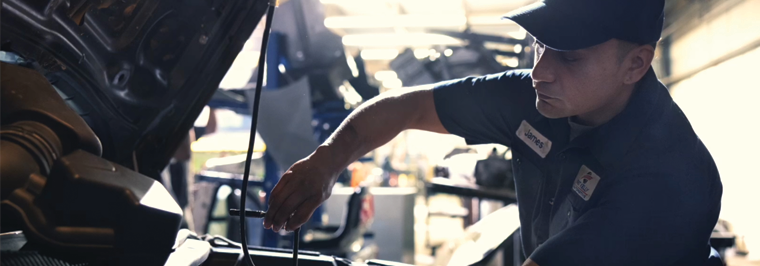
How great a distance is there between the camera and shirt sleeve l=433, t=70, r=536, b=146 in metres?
1.11

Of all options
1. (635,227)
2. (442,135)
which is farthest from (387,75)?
(635,227)

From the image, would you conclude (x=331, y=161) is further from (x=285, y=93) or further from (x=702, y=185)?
(x=285, y=93)

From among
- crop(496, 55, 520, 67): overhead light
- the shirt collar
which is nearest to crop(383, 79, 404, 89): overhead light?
crop(496, 55, 520, 67): overhead light

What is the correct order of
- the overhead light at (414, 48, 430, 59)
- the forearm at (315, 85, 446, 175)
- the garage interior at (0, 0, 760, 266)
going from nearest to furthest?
1. the forearm at (315, 85, 446, 175)
2. the garage interior at (0, 0, 760, 266)
3. the overhead light at (414, 48, 430, 59)

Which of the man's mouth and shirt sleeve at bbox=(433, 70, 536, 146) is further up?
the man's mouth

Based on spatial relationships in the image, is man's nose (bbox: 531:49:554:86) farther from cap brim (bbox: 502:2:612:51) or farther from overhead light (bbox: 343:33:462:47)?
overhead light (bbox: 343:33:462:47)

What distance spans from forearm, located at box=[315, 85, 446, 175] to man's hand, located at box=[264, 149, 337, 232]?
0.12 ft

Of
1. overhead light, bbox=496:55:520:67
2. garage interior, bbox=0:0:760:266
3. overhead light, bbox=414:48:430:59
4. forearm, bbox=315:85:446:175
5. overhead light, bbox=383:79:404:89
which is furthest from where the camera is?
overhead light, bbox=383:79:404:89

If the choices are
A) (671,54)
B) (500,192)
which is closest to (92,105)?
(500,192)

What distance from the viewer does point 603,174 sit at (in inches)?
35.2

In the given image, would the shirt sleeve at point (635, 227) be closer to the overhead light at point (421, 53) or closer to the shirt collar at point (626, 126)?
the shirt collar at point (626, 126)

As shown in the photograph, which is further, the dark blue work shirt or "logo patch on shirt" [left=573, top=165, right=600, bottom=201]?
"logo patch on shirt" [left=573, top=165, right=600, bottom=201]

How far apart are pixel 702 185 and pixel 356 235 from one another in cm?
198

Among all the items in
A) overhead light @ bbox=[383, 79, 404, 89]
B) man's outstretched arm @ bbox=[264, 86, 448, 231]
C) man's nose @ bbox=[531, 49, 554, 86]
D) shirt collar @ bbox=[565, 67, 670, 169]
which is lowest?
overhead light @ bbox=[383, 79, 404, 89]
